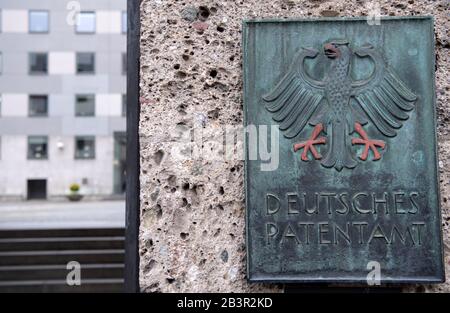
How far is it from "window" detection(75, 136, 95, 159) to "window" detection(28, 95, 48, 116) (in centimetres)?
257

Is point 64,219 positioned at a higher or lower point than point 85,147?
lower

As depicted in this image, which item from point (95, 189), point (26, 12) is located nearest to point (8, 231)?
point (95, 189)

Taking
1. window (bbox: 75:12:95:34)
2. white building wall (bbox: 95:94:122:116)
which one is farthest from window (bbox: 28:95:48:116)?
window (bbox: 75:12:95:34)

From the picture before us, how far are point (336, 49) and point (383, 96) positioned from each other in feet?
1.23

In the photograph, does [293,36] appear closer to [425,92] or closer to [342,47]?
[342,47]

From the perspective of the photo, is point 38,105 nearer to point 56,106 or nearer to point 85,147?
point 56,106

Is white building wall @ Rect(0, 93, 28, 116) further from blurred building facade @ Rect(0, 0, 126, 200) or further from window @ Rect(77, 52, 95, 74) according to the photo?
window @ Rect(77, 52, 95, 74)

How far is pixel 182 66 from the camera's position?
2.91 meters

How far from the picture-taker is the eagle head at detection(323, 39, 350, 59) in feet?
9.01

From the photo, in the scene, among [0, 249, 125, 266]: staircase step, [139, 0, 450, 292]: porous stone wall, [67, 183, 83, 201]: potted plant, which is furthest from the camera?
[67, 183, 83, 201]: potted plant

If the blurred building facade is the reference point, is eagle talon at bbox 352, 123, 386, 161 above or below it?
below

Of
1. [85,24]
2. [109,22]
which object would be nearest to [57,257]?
[109,22]

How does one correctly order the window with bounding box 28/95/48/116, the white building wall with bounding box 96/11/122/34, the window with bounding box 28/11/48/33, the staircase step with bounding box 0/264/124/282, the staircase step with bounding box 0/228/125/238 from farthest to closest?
the window with bounding box 28/95/48/116, the window with bounding box 28/11/48/33, the white building wall with bounding box 96/11/122/34, the staircase step with bounding box 0/228/125/238, the staircase step with bounding box 0/264/124/282

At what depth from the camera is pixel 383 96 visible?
2725mm
